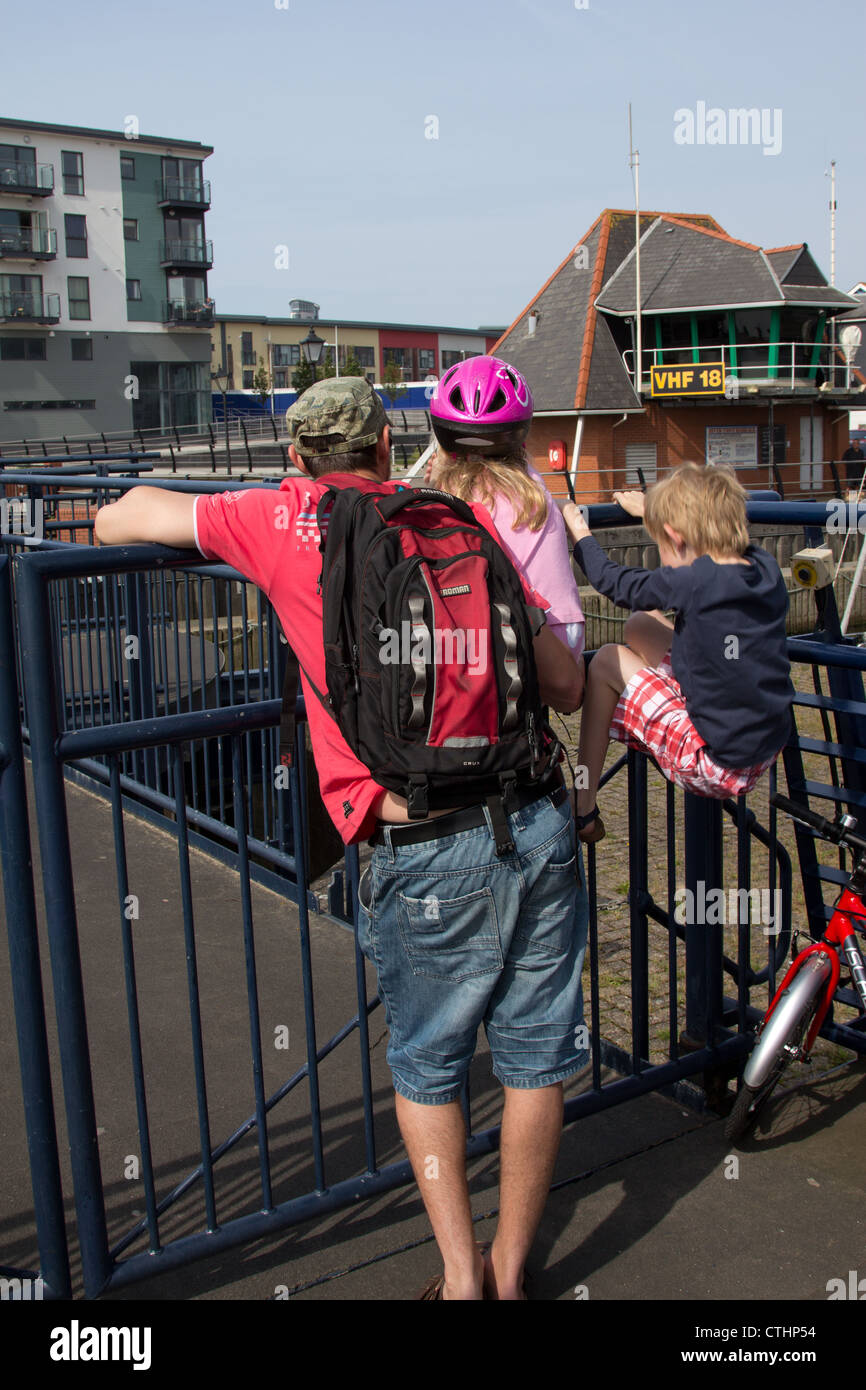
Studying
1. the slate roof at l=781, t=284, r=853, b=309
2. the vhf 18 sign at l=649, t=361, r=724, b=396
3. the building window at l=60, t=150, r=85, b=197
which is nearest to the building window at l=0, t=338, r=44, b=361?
the building window at l=60, t=150, r=85, b=197

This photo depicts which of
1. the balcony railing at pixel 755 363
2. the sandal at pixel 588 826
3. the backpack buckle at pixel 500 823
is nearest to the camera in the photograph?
the backpack buckle at pixel 500 823

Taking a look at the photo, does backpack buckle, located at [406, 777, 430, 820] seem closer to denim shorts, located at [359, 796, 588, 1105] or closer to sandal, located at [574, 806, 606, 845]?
denim shorts, located at [359, 796, 588, 1105]

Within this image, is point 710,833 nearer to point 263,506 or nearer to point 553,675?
point 553,675

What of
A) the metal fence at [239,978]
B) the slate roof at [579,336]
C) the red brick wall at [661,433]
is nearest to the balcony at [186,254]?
the slate roof at [579,336]

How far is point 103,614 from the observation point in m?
7.59

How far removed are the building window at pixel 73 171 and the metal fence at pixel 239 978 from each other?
212 ft

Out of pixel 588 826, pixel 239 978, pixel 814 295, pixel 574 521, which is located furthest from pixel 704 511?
pixel 814 295

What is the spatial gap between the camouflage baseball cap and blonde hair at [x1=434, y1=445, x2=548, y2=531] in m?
0.28

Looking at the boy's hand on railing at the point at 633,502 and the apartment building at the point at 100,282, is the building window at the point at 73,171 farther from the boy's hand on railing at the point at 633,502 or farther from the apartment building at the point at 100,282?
the boy's hand on railing at the point at 633,502

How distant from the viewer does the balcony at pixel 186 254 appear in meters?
65.1

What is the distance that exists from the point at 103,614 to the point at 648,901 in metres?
4.86

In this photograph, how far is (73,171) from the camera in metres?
63.0

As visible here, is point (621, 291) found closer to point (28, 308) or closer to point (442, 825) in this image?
point (28, 308)

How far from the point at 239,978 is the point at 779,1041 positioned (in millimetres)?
2207
